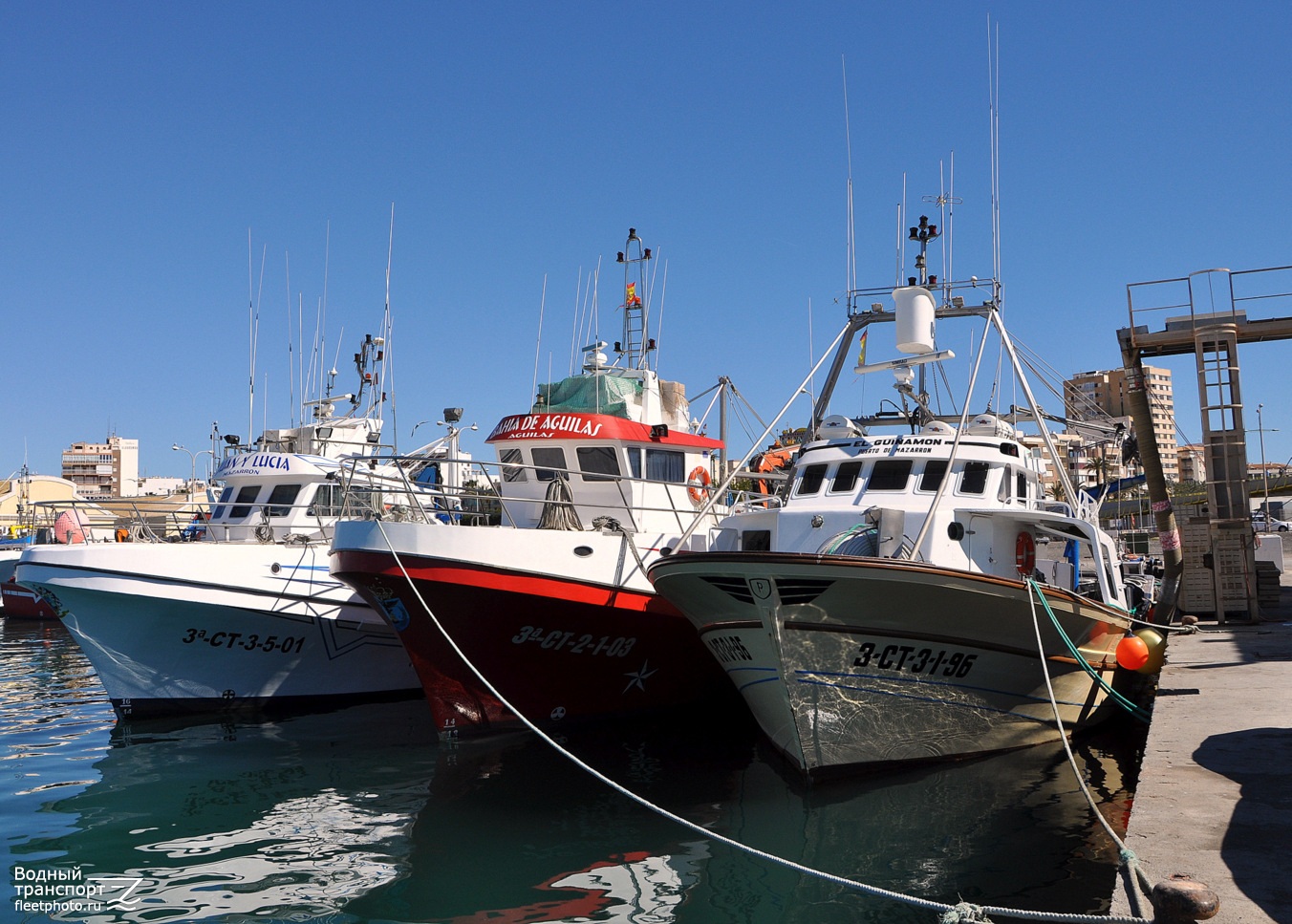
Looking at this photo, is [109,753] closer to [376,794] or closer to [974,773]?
[376,794]

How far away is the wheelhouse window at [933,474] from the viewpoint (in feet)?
38.7

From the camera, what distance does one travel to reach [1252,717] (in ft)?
27.9

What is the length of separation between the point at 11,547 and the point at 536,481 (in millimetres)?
30026

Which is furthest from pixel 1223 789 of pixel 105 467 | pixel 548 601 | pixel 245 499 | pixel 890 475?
pixel 105 467

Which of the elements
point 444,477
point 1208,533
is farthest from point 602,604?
point 1208,533

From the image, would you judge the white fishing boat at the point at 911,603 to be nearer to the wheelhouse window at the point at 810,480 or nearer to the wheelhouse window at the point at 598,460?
the wheelhouse window at the point at 810,480

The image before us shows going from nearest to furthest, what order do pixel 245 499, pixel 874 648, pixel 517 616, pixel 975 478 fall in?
pixel 874 648
pixel 975 478
pixel 517 616
pixel 245 499

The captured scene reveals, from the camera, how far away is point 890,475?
12.1 metres

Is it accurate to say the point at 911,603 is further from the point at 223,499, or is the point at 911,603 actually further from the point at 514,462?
the point at 223,499

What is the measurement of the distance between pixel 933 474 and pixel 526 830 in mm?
5908

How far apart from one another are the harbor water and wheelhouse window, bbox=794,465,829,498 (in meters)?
3.10

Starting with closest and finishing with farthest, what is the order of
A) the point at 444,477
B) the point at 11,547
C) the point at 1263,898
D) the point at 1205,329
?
the point at 1263,898, the point at 1205,329, the point at 444,477, the point at 11,547

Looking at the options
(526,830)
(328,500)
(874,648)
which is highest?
(328,500)

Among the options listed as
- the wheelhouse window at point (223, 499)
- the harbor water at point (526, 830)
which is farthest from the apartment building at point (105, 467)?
the harbor water at point (526, 830)
